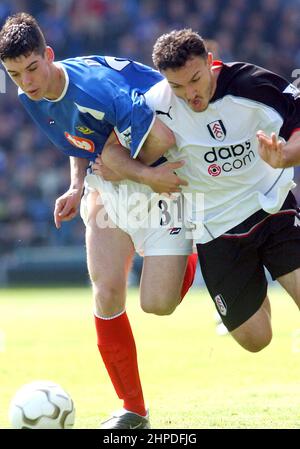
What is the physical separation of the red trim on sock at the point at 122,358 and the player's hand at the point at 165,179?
83cm

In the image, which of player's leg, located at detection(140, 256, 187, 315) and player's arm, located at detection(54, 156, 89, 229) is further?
player's arm, located at detection(54, 156, 89, 229)

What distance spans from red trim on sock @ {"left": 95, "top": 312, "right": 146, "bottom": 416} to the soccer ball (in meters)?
0.54

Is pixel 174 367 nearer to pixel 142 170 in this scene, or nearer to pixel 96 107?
pixel 142 170

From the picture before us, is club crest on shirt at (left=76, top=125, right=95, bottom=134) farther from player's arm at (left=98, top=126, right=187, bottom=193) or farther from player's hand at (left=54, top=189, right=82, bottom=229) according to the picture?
player's hand at (left=54, top=189, right=82, bottom=229)

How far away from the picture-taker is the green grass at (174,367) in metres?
5.47

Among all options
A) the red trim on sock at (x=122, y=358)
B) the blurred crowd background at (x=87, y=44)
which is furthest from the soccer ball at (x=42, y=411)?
the blurred crowd background at (x=87, y=44)

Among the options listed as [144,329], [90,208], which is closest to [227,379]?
[90,208]

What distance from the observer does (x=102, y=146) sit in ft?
18.0

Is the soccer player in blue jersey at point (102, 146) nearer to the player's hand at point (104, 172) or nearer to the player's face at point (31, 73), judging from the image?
the player's face at point (31, 73)

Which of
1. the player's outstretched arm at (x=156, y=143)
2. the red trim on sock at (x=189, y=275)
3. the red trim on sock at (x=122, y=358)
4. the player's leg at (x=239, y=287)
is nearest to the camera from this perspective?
the player's outstretched arm at (x=156, y=143)

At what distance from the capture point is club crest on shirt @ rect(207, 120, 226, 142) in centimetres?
513

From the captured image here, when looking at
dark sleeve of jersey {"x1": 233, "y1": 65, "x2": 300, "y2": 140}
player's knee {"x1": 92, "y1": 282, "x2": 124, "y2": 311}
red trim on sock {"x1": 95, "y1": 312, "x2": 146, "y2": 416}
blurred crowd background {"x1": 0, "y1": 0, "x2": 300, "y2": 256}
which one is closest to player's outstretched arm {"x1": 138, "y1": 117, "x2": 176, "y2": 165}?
dark sleeve of jersey {"x1": 233, "y1": 65, "x2": 300, "y2": 140}

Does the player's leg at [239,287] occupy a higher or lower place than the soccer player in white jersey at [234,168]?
lower

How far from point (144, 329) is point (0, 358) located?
2279 millimetres
